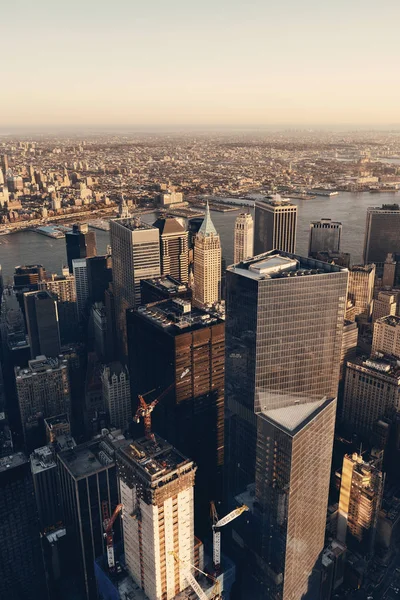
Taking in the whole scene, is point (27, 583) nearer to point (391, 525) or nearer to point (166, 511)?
point (166, 511)

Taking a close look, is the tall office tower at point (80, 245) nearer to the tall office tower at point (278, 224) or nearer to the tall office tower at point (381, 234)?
the tall office tower at point (278, 224)

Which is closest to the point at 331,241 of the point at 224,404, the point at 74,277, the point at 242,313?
the point at 74,277

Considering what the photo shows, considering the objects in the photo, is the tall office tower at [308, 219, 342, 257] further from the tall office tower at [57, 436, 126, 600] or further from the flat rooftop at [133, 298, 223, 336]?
the tall office tower at [57, 436, 126, 600]

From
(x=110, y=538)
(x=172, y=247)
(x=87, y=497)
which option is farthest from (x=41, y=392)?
(x=172, y=247)

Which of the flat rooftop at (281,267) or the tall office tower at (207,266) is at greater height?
the flat rooftop at (281,267)

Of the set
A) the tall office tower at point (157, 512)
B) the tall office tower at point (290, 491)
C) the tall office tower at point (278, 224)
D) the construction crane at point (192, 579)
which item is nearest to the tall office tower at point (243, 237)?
the tall office tower at point (278, 224)

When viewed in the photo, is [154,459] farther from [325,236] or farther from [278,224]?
[325,236]

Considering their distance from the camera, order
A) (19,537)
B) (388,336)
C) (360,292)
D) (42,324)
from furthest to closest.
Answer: (360,292) → (42,324) → (388,336) → (19,537)
